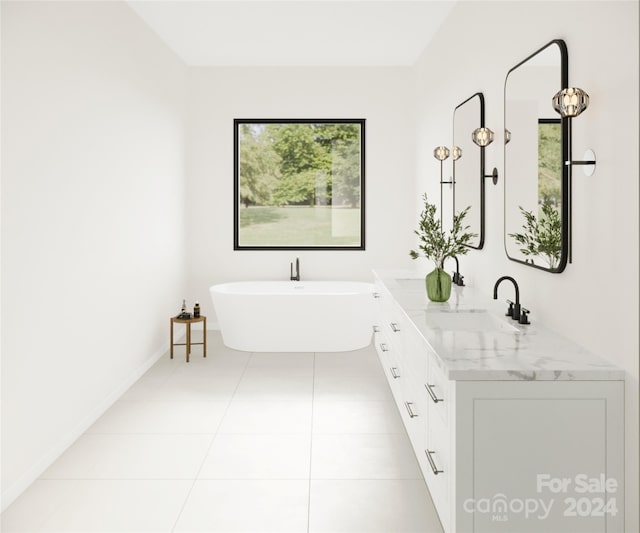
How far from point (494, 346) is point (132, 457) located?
2.00 m

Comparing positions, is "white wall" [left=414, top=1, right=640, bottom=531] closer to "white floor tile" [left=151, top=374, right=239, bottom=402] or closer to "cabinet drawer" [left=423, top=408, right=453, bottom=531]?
"cabinet drawer" [left=423, top=408, right=453, bottom=531]

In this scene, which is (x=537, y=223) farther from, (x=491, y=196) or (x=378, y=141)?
(x=378, y=141)

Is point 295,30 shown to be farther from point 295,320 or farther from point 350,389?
point 350,389

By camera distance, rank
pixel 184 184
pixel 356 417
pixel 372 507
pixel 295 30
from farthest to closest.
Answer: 1. pixel 184 184
2. pixel 295 30
3. pixel 356 417
4. pixel 372 507

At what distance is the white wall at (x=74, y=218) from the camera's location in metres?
2.66

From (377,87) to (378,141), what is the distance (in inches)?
22.1

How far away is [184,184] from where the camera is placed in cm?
583

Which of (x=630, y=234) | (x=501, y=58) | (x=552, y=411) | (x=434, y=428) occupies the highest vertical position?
(x=501, y=58)

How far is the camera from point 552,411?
71.0 inches

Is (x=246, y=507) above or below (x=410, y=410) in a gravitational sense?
below

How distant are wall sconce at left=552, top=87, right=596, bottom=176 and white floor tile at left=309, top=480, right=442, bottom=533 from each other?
5.06 ft

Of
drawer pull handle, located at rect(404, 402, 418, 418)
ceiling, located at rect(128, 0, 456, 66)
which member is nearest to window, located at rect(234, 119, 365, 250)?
ceiling, located at rect(128, 0, 456, 66)

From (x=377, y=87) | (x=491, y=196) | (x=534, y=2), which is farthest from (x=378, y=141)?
(x=534, y=2)

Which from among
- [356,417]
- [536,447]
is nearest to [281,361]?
[356,417]
